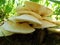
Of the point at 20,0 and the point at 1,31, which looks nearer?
the point at 1,31

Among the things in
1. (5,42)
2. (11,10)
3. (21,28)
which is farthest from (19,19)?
(11,10)

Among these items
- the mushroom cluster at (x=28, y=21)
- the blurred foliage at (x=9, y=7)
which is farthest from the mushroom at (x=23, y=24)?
the blurred foliage at (x=9, y=7)

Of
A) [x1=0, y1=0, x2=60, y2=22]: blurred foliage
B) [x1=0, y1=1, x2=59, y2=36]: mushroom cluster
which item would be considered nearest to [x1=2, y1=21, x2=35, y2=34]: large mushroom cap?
[x1=0, y1=1, x2=59, y2=36]: mushroom cluster

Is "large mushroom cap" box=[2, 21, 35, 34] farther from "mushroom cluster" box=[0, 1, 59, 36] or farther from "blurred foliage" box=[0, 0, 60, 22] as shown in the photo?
"blurred foliage" box=[0, 0, 60, 22]

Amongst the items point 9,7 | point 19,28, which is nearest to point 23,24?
point 19,28

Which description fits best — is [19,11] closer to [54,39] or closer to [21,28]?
[21,28]

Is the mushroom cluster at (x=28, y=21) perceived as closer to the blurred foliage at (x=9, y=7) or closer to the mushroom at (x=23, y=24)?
the mushroom at (x=23, y=24)

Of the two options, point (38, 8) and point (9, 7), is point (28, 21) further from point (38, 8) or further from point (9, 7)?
point (9, 7)

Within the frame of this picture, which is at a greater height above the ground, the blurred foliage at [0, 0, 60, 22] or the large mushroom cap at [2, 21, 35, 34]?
the blurred foliage at [0, 0, 60, 22]
